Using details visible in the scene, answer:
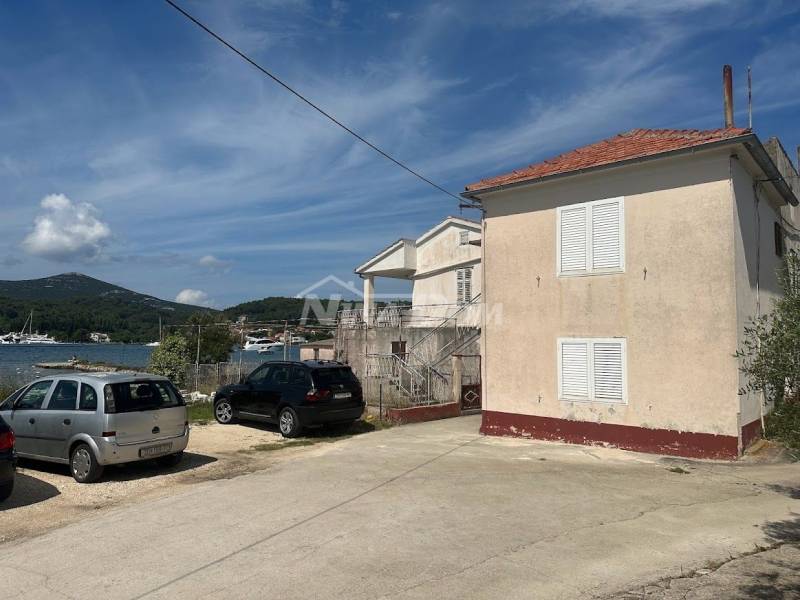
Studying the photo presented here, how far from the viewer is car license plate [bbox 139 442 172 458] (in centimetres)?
897

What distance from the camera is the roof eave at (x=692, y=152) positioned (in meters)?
10.4

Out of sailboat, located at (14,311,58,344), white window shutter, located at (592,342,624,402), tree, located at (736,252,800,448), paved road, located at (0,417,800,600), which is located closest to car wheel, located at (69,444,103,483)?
paved road, located at (0,417,800,600)

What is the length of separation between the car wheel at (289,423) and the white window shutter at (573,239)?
675 cm

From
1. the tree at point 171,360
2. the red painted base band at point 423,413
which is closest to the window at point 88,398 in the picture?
the red painted base band at point 423,413

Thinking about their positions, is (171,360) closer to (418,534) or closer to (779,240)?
(418,534)

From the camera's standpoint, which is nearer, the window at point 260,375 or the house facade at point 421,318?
the window at point 260,375

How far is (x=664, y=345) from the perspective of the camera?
11.1 metres

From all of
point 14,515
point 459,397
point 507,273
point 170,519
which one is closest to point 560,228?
point 507,273

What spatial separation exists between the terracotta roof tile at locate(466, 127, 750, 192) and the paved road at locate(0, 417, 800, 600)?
5980 millimetres

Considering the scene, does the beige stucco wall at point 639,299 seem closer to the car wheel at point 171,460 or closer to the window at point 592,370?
the window at point 592,370

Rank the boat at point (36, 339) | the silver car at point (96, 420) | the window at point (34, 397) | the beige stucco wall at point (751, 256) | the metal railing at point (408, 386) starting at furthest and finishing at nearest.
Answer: the boat at point (36, 339), the metal railing at point (408, 386), the beige stucco wall at point (751, 256), the window at point (34, 397), the silver car at point (96, 420)

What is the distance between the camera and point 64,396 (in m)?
9.20

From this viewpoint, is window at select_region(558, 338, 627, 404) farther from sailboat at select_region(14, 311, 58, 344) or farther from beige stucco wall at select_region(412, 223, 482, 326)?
sailboat at select_region(14, 311, 58, 344)

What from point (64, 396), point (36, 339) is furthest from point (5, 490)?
point (36, 339)
